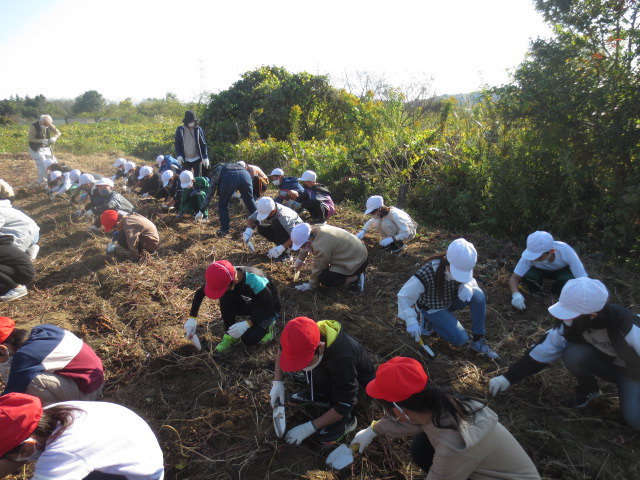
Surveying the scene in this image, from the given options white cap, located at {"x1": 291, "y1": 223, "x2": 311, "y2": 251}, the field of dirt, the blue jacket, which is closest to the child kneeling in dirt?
the field of dirt

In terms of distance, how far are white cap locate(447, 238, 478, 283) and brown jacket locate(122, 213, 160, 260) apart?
397 centimetres

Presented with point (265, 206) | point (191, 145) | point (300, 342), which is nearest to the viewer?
point (300, 342)

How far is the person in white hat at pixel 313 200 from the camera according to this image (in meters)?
5.79

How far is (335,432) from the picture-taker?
2408mm

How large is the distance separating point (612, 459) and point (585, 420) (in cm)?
29

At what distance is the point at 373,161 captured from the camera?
25.0 feet

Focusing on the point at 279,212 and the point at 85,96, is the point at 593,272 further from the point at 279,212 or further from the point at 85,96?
the point at 85,96

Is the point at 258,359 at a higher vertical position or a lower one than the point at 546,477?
higher

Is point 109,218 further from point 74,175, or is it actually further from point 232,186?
point 74,175

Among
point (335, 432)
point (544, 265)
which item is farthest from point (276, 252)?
point (544, 265)

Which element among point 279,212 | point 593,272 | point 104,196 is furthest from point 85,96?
point 593,272

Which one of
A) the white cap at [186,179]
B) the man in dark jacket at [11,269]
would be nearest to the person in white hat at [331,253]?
the man in dark jacket at [11,269]

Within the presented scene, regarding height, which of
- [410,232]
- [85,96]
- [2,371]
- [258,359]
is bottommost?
[258,359]

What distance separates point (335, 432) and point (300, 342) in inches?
32.2
